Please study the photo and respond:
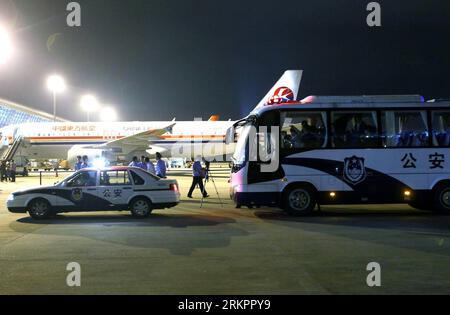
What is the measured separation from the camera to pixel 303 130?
14328 millimetres

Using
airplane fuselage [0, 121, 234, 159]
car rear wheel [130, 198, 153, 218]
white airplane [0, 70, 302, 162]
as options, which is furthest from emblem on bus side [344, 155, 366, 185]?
airplane fuselage [0, 121, 234, 159]

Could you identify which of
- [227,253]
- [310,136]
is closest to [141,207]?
[310,136]

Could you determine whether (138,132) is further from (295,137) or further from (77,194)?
(295,137)

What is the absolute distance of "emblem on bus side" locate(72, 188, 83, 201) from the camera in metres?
13.6

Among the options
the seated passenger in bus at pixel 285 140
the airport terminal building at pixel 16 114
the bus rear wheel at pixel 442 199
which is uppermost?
the airport terminal building at pixel 16 114

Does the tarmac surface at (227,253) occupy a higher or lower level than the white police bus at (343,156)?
lower

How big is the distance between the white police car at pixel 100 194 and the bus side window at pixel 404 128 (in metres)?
6.41

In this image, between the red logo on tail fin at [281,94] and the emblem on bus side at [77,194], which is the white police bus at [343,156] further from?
the red logo on tail fin at [281,94]

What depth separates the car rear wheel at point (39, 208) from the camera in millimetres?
13609

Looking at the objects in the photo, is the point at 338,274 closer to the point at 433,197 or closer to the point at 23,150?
the point at 433,197

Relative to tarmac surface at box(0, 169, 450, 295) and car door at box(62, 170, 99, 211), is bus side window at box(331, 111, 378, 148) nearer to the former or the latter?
tarmac surface at box(0, 169, 450, 295)

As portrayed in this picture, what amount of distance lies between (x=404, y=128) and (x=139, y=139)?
26.7 meters

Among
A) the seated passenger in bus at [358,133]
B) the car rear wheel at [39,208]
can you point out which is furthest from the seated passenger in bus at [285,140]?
the car rear wheel at [39,208]

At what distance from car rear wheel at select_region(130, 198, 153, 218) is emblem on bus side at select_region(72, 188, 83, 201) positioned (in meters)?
1.45
